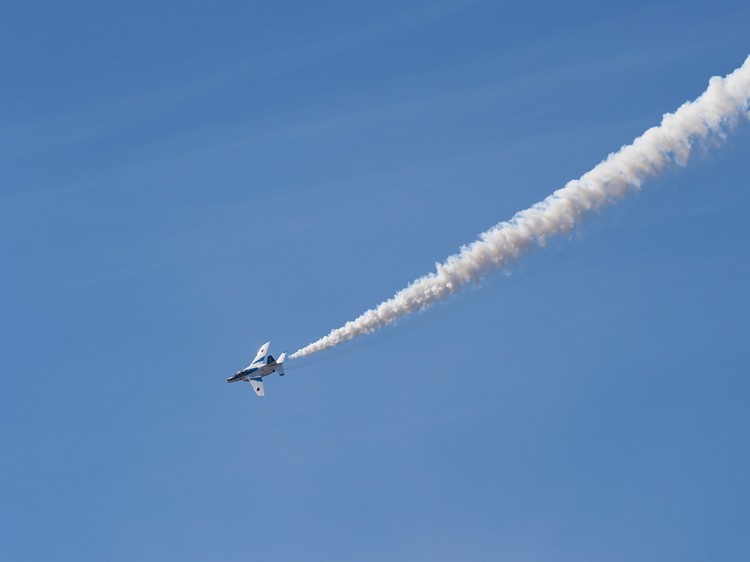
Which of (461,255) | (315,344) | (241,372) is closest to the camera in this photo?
(461,255)

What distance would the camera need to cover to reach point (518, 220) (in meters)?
77.1

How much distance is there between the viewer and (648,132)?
238ft

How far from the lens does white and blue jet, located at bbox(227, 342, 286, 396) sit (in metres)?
95.1

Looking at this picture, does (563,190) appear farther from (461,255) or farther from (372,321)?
(372,321)

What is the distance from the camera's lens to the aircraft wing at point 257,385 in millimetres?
97625

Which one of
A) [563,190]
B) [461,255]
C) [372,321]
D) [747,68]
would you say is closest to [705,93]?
[747,68]

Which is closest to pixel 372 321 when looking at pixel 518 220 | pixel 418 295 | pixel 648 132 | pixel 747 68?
pixel 418 295

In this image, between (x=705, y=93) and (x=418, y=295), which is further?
(x=418, y=295)

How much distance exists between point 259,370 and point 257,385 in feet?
5.11

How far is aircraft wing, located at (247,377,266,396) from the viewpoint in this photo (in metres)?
97.6

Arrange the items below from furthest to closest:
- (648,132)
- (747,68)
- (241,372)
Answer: (241,372), (648,132), (747,68)

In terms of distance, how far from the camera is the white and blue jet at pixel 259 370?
312 ft

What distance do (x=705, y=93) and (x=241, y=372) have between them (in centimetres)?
4271

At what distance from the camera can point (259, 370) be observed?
96812mm
